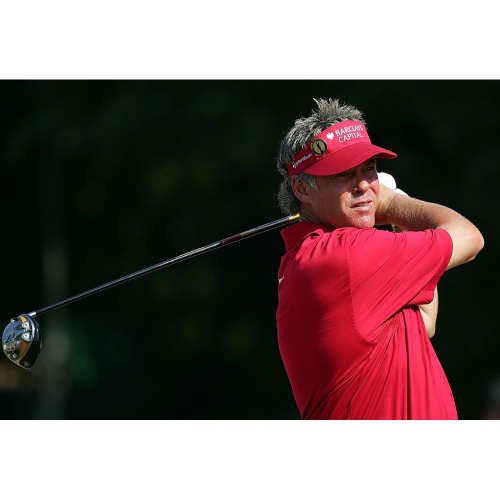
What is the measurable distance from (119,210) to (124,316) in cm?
113

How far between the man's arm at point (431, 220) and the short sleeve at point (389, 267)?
0.05 meters

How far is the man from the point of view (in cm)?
218

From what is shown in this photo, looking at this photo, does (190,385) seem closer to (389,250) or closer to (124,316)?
(124,316)

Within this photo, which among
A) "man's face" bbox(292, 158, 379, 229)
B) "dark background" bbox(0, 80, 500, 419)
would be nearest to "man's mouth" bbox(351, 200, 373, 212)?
"man's face" bbox(292, 158, 379, 229)

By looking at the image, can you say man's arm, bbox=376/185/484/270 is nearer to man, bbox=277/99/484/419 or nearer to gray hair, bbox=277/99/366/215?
man, bbox=277/99/484/419

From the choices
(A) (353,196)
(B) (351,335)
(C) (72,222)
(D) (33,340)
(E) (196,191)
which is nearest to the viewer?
(B) (351,335)

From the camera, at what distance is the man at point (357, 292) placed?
2182 millimetres

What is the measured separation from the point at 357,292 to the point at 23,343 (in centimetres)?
130

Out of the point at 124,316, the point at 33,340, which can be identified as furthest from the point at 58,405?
the point at 33,340

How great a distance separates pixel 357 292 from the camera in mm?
2180

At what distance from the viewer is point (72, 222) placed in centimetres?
902

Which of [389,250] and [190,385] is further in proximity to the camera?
[190,385]

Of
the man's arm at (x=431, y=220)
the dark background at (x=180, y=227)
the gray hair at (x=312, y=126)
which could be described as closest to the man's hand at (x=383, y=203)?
the man's arm at (x=431, y=220)

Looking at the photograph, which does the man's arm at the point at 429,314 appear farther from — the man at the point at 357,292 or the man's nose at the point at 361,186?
the man's nose at the point at 361,186
